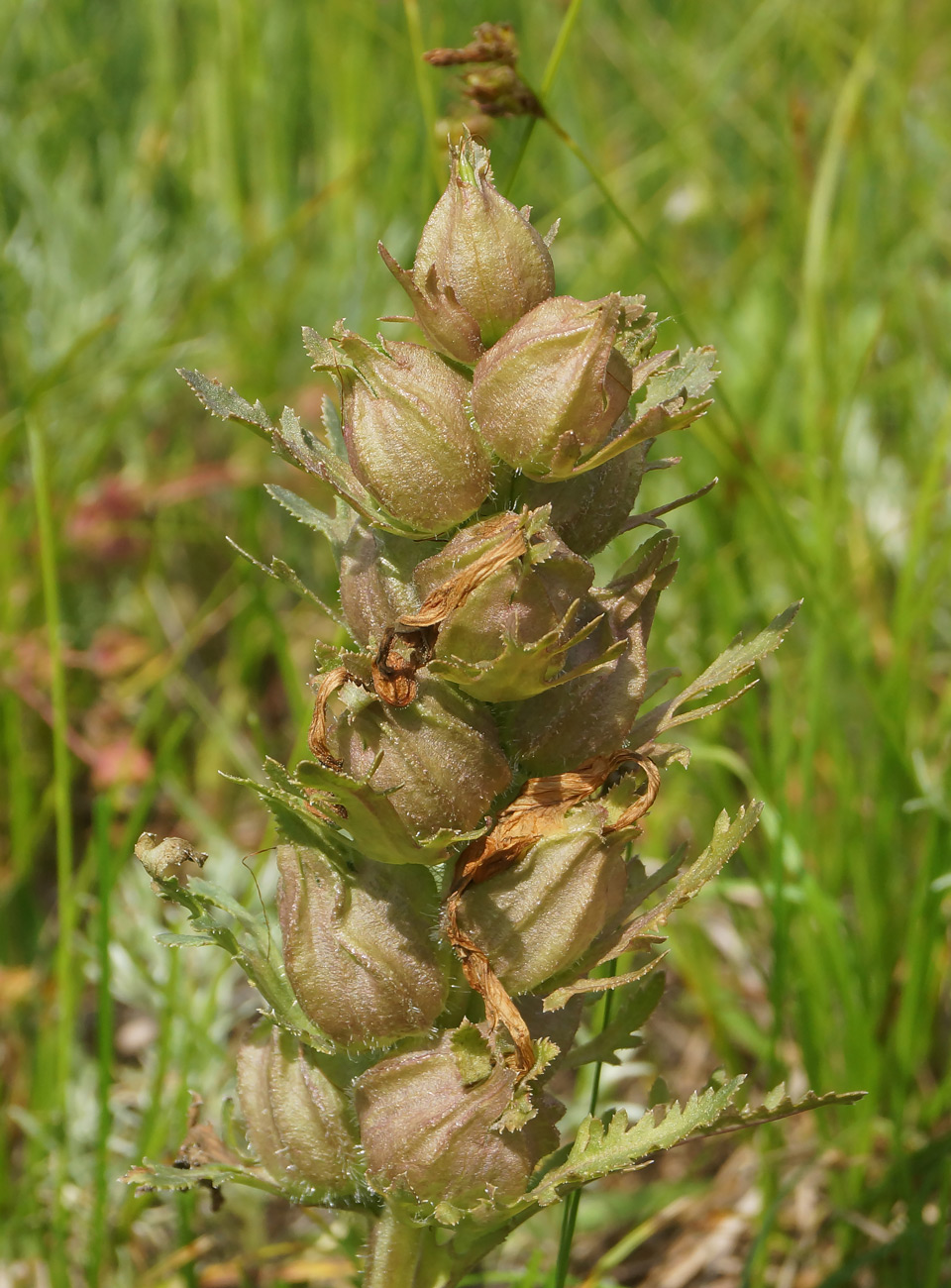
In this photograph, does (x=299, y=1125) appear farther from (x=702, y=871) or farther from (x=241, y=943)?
(x=702, y=871)

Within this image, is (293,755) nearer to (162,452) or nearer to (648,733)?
(648,733)

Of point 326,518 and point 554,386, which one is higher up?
point 554,386

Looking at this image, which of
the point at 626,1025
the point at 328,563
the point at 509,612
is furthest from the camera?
the point at 328,563

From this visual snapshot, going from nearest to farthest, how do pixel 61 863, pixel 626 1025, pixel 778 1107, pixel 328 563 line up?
pixel 778 1107 → pixel 626 1025 → pixel 61 863 → pixel 328 563

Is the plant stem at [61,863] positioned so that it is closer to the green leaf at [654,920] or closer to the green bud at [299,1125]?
the green bud at [299,1125]

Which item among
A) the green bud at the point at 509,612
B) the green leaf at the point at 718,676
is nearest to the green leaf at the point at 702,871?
the green leaf at the point at 718,676

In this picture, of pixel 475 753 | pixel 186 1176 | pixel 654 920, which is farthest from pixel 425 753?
pixel 186 1176

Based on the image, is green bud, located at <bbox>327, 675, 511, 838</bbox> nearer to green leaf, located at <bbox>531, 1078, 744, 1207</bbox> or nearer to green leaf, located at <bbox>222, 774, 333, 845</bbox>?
green leaf, located at <bbox>222, 774, 333, 845</bbox>
